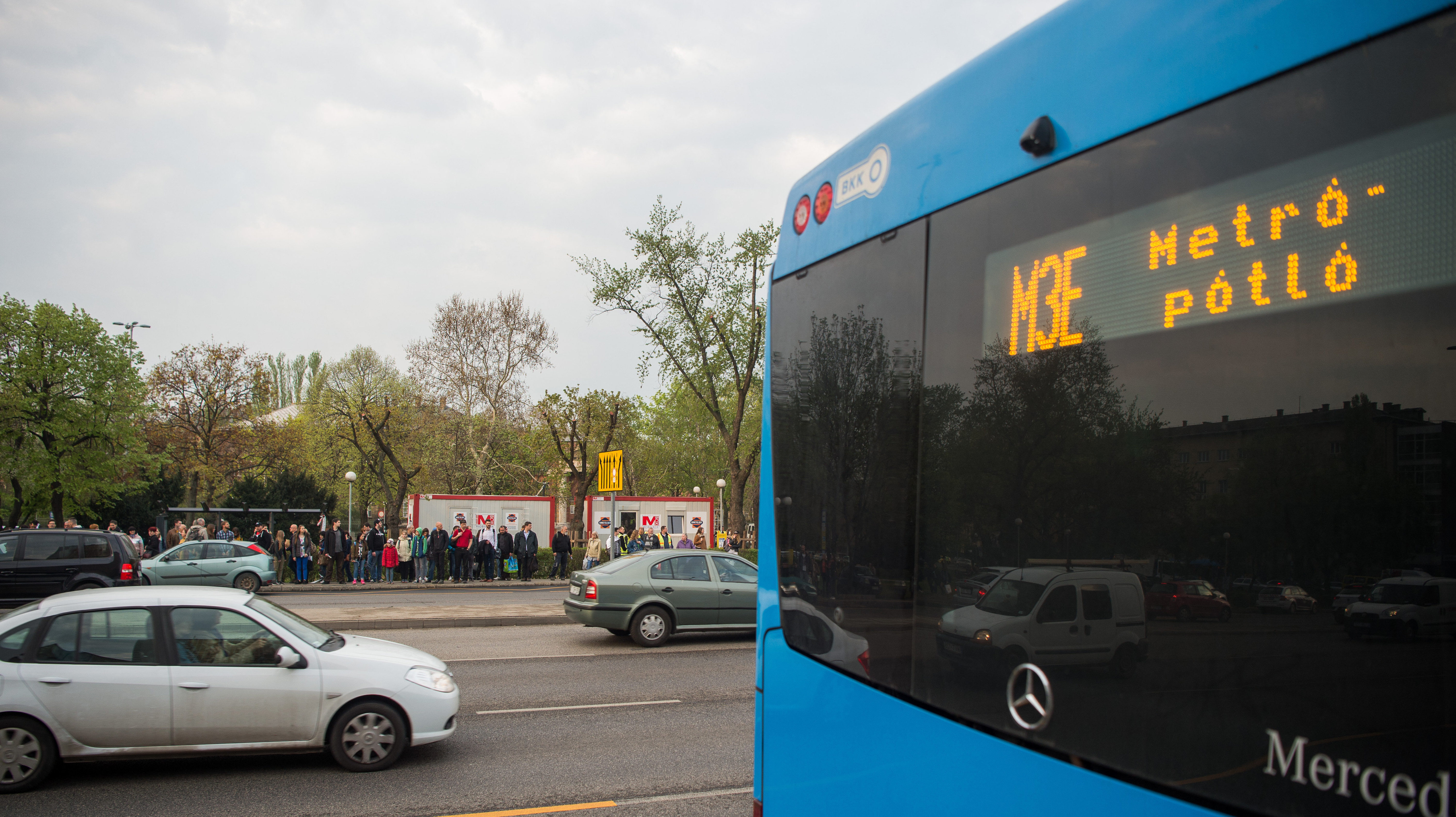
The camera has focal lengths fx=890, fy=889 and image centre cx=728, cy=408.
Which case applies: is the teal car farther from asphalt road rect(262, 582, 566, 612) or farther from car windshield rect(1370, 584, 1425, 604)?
car windshield rect(1370, 584, 1425, 604)

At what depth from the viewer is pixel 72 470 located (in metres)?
34.7

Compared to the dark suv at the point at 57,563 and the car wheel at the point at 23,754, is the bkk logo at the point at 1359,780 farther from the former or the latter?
the dark suv at the point at 57,563

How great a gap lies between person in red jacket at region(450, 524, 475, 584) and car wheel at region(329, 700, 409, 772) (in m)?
21.0

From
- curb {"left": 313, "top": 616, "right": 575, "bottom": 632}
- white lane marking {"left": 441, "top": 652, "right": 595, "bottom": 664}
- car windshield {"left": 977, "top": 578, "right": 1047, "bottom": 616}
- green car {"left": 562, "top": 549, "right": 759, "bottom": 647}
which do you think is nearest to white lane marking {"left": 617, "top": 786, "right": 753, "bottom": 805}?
car windshield {"left": 977, "top": 578, "right": 1047, "bottom": 616}

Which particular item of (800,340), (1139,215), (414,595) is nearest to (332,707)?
(800,340)

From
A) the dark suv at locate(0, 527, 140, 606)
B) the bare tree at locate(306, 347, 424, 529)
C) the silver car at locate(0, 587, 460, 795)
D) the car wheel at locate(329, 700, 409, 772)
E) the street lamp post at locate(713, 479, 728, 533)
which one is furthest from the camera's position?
the street lamp post at locate(713, 479, 728, 533)

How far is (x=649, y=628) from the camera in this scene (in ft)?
43.1

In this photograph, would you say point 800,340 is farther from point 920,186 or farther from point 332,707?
point 332,707

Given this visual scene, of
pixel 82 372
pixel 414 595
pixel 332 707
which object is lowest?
pixel 414 595

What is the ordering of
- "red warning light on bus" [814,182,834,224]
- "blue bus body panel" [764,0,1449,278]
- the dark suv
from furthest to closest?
the dark suv → "red warning light on bus" [814,182,834,224] → "blue bus body panel" [764,0,1449,278]

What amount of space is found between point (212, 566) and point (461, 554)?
7059mm

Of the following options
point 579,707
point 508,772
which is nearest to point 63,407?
point 579,707

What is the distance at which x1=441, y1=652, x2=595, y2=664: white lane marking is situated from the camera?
38.3ft

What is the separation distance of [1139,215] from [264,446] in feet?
174
